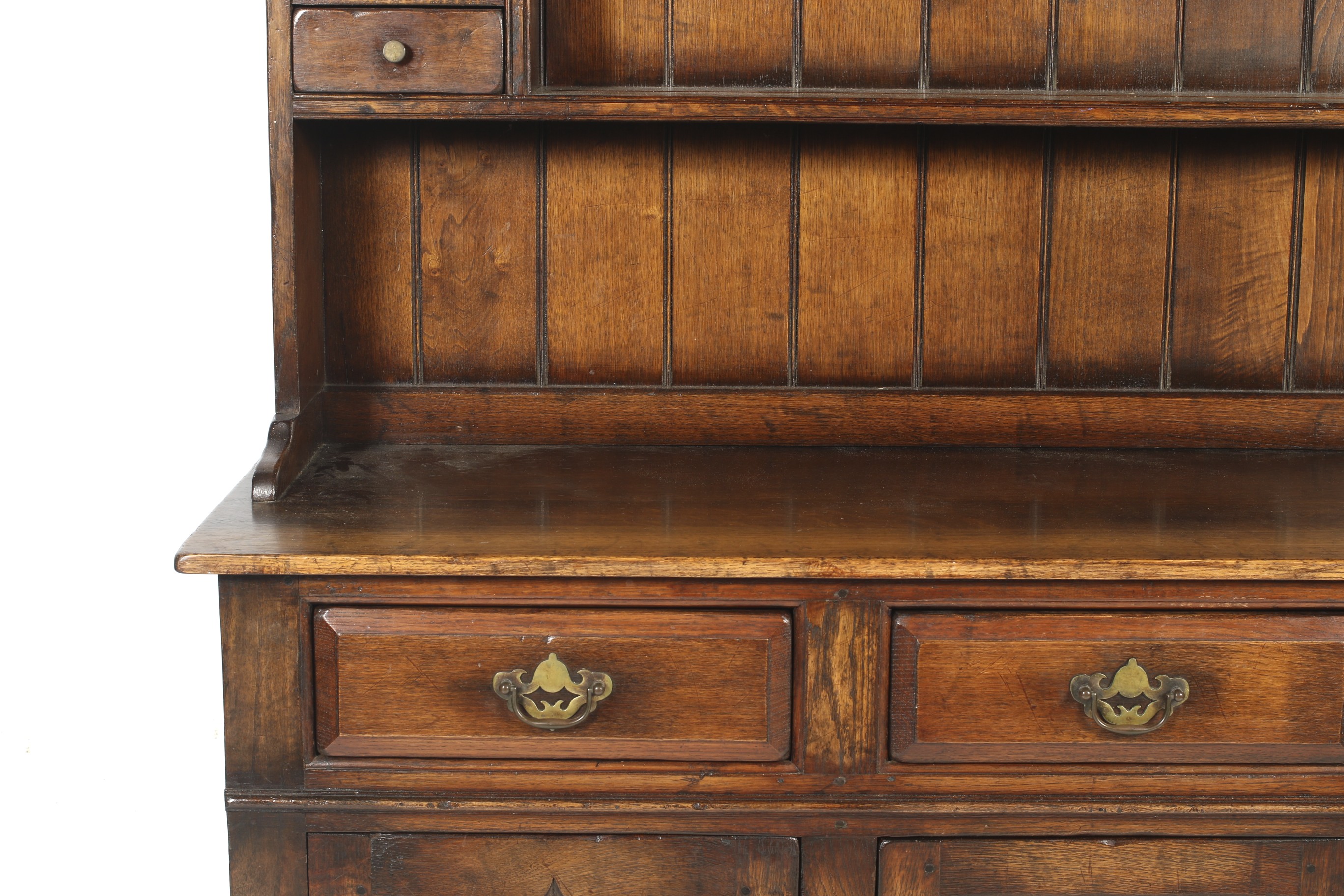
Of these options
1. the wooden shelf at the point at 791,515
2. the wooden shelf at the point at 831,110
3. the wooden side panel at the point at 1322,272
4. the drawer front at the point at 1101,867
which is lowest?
the drawer front at the point at 1101,867

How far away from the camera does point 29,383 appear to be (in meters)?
2.30

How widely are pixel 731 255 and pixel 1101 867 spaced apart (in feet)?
3.09

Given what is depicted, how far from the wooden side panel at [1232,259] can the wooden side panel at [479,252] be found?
3.00 feet

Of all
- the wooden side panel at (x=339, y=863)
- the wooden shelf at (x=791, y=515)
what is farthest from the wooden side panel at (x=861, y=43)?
the wooden side panel at (x=339, y=863)

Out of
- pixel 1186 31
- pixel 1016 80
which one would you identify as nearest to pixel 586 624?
pixel 1016 80

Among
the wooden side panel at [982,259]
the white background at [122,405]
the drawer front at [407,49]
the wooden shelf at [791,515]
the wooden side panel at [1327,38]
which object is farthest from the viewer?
the white background at [122,405]

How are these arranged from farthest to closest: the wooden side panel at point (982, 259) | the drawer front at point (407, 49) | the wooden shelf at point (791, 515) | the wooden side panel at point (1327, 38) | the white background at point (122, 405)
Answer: the white background at point (122, 405) → the wooden side panel at point (982, 259) → the wooden side panel at point (1327, 38) → the drawer front at point (407, 49) → the wooden shelf at point (791, 515)

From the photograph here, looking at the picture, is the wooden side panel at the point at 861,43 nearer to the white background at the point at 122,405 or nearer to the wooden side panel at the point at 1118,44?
the wooden side panel at the point at 1118,44

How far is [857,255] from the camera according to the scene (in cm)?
202

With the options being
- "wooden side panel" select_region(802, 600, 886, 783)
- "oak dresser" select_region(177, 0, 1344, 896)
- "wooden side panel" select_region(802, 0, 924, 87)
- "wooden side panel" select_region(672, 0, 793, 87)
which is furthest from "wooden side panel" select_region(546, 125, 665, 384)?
"wooden side panel" select_region(802, 600, 886, 783)

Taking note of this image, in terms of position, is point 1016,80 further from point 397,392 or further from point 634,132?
point 397,392

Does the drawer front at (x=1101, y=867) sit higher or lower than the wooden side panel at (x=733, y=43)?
lower

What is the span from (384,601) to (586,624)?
21cm

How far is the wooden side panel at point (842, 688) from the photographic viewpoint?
150cm
